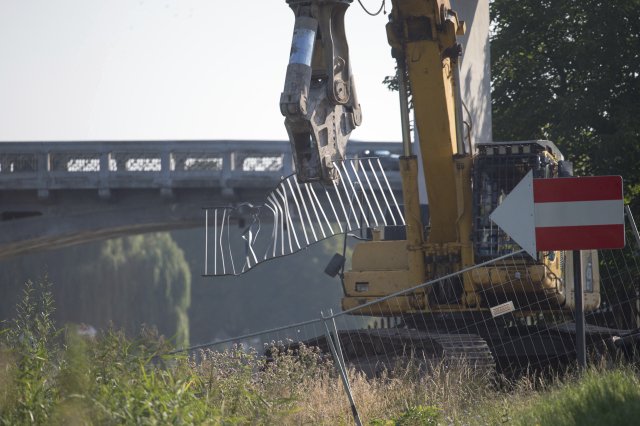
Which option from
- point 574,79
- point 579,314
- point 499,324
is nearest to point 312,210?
point 574,79

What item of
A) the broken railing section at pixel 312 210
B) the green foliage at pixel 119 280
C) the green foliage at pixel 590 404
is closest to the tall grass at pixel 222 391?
the green foliage at pixel 590 404

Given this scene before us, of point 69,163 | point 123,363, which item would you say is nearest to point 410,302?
point 123,363

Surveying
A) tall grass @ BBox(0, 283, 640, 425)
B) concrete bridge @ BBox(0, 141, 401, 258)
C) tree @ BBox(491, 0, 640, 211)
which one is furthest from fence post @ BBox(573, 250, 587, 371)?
concrete bridge @ BBox(0, 141, 401, 258)

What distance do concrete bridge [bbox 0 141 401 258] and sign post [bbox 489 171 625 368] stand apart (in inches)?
1061

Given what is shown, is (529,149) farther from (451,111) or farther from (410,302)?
(410,302)

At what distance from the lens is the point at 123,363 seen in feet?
30.1

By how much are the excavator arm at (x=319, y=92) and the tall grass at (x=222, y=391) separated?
2370 millimetres

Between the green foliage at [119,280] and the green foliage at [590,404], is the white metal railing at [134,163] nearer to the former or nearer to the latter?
the green foliage at [119,280]

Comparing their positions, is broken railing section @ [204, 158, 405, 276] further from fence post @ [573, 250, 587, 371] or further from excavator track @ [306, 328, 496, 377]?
fence post @ [573, 250, 587, 371]

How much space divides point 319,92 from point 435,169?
168cm

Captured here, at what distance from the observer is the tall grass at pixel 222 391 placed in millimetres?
Result: 8297

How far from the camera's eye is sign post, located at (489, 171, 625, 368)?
10.4 metres

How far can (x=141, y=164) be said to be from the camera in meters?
39.6

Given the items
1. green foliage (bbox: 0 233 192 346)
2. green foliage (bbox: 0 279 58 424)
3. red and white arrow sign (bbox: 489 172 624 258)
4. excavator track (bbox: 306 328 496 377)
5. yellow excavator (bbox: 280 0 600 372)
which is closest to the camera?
green foliage (bbox: 0 279 58 424)
